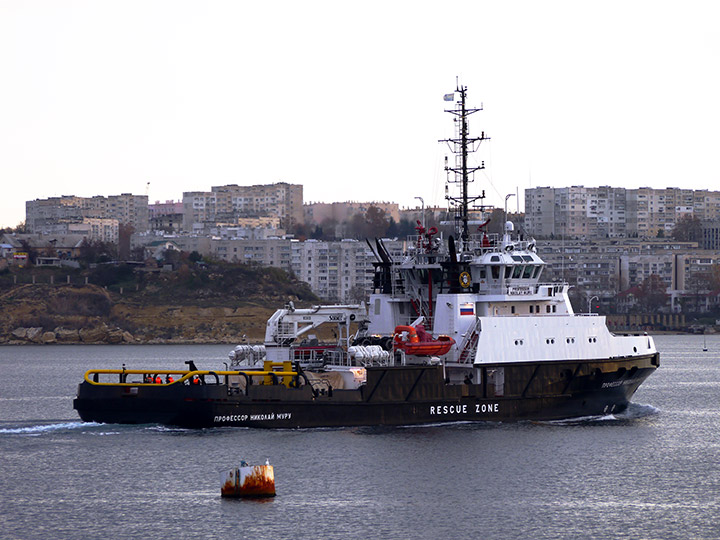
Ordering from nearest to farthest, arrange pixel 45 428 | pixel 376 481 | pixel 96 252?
pixel 376 481
pixel 45 428
pixel 96 252

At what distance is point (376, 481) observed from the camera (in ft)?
107

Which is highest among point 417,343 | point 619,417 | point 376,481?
point 417,343

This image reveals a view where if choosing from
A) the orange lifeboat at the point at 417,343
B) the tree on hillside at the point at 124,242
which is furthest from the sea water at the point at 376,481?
the tree on hillside at the point at 124,242

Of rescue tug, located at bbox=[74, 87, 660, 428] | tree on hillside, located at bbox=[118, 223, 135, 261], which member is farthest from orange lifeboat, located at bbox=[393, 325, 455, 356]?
tree on hillside, located at bbox=[118, 223, 135, 261]

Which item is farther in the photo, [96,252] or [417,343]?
[96,252]

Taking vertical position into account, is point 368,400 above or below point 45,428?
above

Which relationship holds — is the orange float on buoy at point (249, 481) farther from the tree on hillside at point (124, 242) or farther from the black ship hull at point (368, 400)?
the tree on hillside at point (124, 242)

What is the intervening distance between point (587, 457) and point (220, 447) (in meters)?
11.5

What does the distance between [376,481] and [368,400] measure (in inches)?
282

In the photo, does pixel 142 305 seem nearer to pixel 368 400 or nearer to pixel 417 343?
pixel 417 343

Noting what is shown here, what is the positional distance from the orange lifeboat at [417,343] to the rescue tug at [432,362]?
0.05m

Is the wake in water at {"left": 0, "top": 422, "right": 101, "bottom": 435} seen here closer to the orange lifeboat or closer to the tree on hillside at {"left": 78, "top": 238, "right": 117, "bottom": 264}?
the orange lifeboat

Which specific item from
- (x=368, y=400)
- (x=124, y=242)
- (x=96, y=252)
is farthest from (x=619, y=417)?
(x=124, y=242)

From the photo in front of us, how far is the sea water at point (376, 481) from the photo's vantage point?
28094 mm
